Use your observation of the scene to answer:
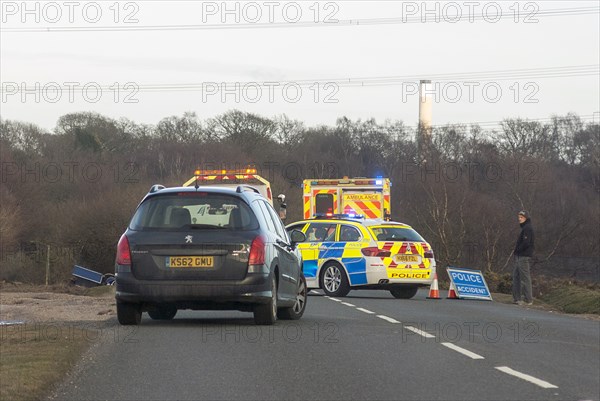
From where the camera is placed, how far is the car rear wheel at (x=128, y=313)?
13.5 meters

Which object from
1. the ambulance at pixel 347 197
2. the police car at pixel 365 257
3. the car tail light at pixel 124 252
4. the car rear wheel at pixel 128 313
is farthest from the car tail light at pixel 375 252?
the car tail light at pixel 124 252

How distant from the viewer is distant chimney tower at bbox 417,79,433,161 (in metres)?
72.9

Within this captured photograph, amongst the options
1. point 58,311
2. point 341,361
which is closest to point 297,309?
point 341,361

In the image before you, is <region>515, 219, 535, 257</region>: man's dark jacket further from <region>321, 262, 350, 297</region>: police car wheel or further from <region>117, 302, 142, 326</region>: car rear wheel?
<region>117, 302, 142, 326</region>: car rear wheel

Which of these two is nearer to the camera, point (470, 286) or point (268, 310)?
point (268, 310)

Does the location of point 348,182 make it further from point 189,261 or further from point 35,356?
point 35,356

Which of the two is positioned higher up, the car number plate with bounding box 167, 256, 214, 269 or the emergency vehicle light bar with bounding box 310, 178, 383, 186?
the emergency vehicle light bar with bounding box 310, 178, 383, 186

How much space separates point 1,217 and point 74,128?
2946 cm

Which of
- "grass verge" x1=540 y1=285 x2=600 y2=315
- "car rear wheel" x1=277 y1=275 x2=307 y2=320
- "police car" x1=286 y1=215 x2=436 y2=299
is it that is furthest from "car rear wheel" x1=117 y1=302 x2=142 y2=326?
"grass verge" x1=540 y1=285 x2=600 y2=315

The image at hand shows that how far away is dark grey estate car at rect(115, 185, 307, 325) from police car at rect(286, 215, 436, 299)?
896 cm

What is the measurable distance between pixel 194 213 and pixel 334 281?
387 inches

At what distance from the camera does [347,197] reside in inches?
1206

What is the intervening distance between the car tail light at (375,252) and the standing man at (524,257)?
2601 mm

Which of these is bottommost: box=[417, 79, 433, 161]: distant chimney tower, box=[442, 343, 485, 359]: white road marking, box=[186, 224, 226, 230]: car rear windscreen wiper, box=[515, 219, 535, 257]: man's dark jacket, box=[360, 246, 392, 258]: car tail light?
box=[442, 343, 485, 359]: white road marking
